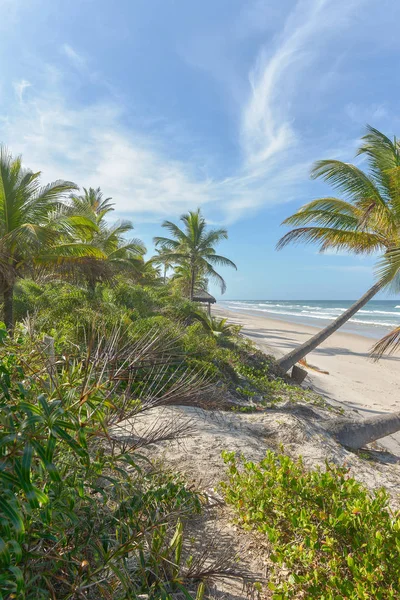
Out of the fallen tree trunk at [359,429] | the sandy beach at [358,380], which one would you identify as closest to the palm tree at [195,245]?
the sandy beach at [358,380]

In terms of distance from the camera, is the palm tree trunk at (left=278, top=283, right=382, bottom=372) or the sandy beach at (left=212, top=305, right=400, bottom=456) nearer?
the palm tree trunk at (left=278, top=283, right=382, bottom=372)

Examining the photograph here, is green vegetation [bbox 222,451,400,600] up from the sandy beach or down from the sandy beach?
up

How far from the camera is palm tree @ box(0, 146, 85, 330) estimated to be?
7004 millimetres

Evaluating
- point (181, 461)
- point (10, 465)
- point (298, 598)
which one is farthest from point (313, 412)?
point (10, 465)

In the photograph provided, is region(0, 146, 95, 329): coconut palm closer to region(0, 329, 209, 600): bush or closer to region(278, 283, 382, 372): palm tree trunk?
region(0, 329, 209, 600): bush

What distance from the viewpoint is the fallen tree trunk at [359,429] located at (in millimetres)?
5367

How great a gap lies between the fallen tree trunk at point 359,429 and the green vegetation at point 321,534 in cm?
308

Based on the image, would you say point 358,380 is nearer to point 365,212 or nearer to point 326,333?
point 326,333

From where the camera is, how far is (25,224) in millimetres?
6875

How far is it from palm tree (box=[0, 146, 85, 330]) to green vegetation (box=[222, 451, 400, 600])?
6093mm

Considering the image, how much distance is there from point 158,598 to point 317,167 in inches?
343

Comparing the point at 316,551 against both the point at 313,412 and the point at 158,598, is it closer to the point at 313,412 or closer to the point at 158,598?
the point at 158,598

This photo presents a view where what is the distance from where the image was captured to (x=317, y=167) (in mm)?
8234

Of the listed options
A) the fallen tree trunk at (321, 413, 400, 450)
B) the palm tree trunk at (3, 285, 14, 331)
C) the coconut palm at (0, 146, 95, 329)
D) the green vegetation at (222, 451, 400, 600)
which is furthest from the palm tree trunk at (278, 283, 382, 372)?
the green vegetation at (222, 451, 400, 600)
